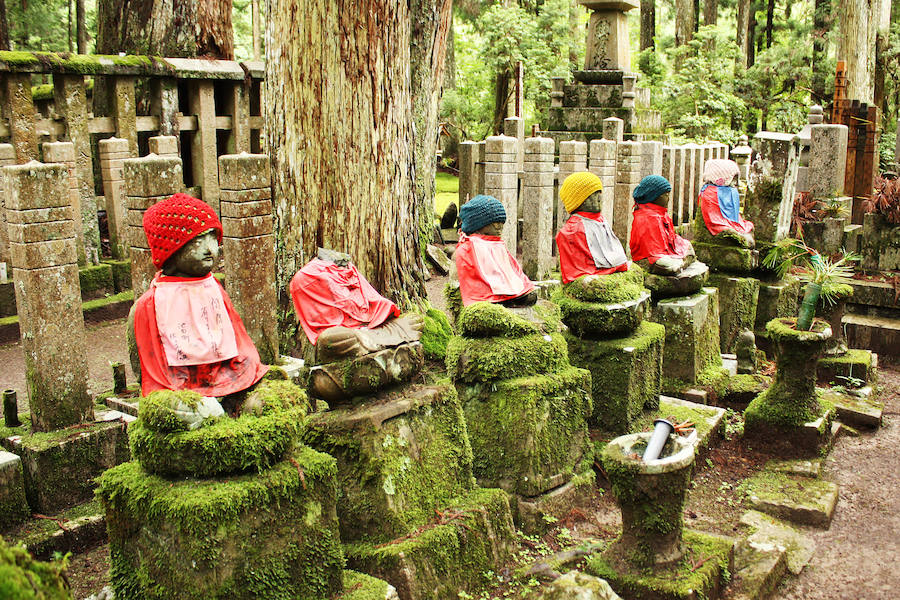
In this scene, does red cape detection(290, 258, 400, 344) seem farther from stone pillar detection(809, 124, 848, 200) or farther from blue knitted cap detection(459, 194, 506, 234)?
stone pillar detection(809, 124, 848, 200)

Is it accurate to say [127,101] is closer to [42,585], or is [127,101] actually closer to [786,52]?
[42,585]

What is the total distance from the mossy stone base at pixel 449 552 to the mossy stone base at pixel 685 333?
3.27 m

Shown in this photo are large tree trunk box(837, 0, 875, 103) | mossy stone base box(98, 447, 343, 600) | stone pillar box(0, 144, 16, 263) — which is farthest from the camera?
large tree trunk box(837, 0, 875, 103)

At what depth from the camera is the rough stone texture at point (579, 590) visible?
3.42 m

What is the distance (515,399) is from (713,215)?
174 inches

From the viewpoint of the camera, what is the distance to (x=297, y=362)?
195 inches

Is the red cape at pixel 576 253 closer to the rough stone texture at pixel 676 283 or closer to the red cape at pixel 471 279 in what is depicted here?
the red cape at pixel 471 279

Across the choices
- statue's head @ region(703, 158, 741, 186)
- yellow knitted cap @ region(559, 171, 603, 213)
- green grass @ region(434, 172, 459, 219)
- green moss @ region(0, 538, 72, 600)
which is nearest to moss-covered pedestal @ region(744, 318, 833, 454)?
yellow knitted cap @ region(559, 171, 603, 213)

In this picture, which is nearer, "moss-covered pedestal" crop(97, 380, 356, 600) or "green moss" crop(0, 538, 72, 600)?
"green moss" crop(0, 538, 72, 600)

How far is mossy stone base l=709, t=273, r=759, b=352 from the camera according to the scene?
307 inches

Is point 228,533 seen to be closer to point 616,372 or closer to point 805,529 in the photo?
point 616,372

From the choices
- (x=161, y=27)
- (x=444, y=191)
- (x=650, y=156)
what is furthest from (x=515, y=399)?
(x=444, y=191)

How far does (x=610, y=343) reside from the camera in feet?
18.4

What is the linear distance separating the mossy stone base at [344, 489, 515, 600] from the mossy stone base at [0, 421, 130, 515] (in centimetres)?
157
